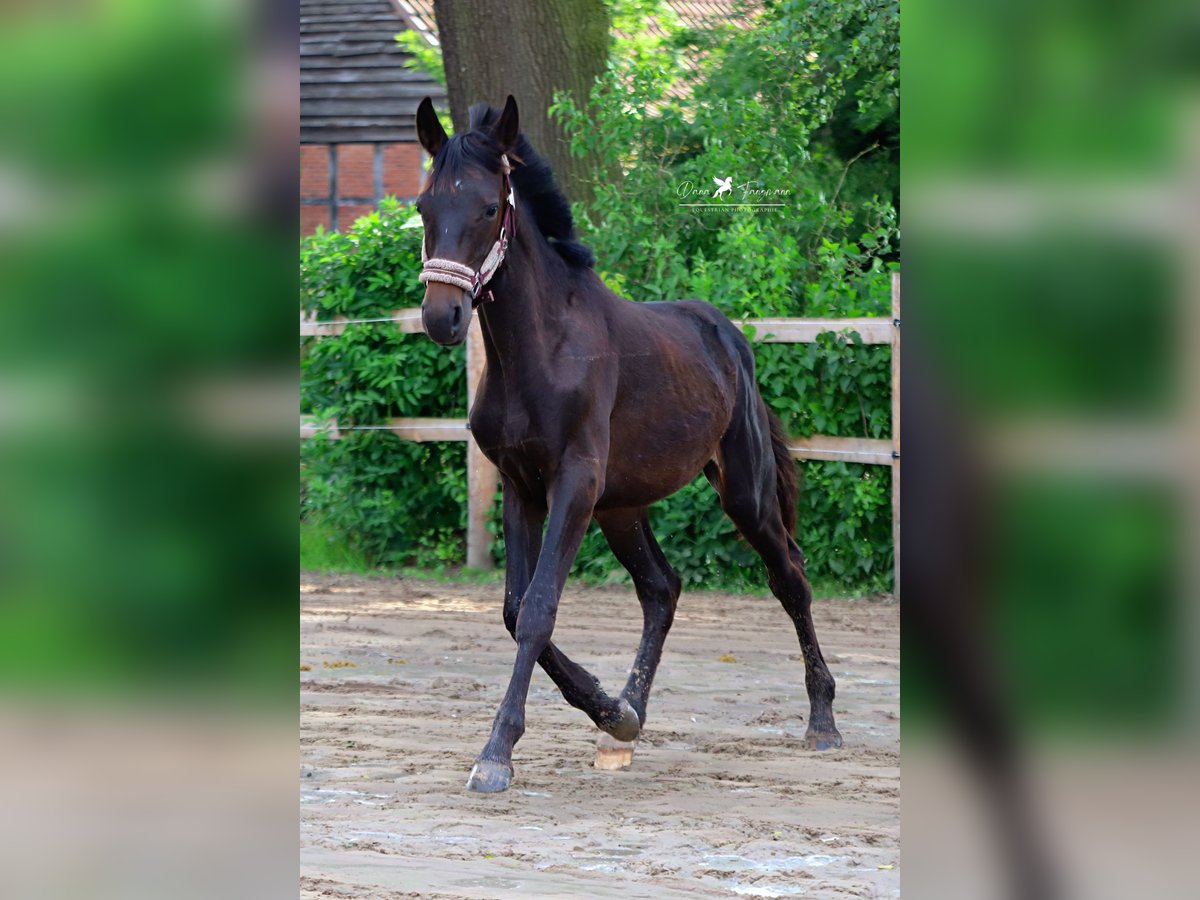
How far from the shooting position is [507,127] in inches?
190

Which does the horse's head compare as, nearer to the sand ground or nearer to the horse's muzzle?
the horse's muzzle

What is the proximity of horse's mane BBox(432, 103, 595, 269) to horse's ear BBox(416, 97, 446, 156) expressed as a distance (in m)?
0.08

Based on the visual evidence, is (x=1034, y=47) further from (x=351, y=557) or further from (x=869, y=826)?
(x=351, y=557)

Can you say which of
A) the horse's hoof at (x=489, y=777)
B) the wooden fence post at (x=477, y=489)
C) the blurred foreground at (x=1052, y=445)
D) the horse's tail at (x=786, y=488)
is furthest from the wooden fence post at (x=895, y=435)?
the blurred foreground at (x=1052, y=445)

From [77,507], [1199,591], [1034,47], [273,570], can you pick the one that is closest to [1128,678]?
[1199,591]

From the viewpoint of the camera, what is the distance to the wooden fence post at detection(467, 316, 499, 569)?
9.89 m

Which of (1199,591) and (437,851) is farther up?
(1199,591)

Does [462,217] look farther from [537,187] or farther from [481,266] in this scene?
[537,187]

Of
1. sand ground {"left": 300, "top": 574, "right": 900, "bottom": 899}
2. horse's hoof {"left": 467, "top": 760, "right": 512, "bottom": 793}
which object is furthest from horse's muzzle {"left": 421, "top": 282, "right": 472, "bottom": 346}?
sand ground {"left": 300, "top": 574, "right": 900, "bottom": 899}

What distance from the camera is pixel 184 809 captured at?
1.31 m

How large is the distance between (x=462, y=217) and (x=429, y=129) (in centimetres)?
45

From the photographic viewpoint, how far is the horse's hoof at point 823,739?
5.30m

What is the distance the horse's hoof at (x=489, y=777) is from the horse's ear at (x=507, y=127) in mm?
1990

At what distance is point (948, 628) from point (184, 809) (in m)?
0.70
